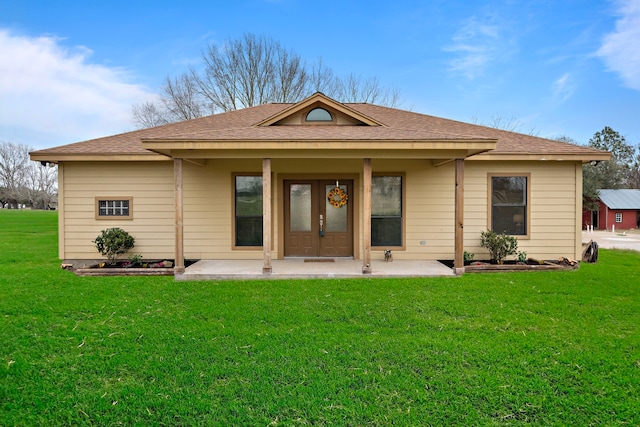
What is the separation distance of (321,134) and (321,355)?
471 centimetres

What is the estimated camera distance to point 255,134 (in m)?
7.28

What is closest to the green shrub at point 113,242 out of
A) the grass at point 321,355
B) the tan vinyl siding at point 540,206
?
the grass at point 321,355

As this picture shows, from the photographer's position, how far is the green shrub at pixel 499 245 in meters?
8.19

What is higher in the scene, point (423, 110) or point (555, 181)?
point (423, 110)

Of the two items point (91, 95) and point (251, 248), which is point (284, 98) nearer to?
point (91, 95)

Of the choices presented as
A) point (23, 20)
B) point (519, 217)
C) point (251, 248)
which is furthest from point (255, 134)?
point (23, 20)

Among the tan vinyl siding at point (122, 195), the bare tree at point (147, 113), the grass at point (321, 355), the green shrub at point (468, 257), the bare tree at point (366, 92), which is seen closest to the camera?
the grass at point (321, 355)

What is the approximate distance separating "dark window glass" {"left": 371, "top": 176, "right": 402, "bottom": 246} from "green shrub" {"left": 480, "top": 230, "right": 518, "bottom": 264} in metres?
1.97

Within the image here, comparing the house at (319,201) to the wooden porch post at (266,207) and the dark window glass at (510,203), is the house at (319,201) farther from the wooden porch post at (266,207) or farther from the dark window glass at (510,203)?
the wooden porch post at (266,207)

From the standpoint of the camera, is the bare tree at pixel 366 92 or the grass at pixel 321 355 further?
the bare tree at pixel 366 92

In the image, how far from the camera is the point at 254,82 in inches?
869

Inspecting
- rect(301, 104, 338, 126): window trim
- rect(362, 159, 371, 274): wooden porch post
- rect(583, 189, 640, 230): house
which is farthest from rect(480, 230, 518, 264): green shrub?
rect(583, 189, 640, 230): house

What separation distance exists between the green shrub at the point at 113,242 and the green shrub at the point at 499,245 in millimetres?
8196

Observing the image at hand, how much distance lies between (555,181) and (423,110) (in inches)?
613
